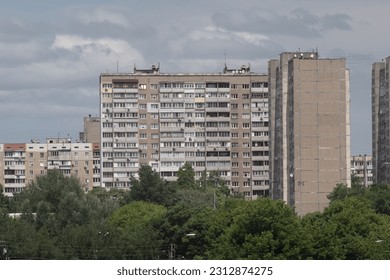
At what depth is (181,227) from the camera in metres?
114

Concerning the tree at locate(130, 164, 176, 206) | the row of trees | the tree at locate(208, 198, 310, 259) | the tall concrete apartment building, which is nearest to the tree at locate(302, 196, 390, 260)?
the row of trees

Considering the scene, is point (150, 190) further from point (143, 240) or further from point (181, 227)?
point (181, 227)

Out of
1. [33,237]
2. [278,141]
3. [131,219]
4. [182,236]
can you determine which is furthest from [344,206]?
[278,141]

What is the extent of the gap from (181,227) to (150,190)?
55864 millimetres

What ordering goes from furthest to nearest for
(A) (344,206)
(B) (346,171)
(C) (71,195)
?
(B) (346,171) → (C) (71,195) → (A) (344,206)

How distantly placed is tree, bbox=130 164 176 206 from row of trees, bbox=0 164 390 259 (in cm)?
12

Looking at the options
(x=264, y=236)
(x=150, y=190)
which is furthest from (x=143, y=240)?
(x=150, y=190)

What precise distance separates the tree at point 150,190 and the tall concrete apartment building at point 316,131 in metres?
15.9

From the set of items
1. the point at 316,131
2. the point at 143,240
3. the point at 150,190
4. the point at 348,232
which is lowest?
the point at 143,240

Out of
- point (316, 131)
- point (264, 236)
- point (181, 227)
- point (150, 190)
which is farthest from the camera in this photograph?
point (316, 131)

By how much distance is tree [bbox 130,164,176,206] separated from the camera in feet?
559
